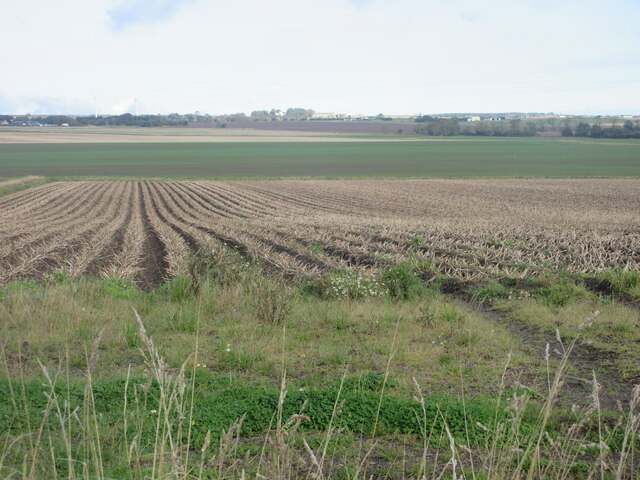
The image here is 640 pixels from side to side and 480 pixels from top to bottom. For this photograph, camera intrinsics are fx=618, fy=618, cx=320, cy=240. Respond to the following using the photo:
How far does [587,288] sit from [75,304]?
9398mm

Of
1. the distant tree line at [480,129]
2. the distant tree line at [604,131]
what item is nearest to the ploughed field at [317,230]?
the distant tree line at [604,131]

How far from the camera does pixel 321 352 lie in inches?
301

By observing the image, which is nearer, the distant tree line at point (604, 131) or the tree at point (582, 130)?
the distant tree line at point (604, 131)

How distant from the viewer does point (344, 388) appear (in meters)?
6.00

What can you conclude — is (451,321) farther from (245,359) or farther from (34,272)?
(34,272)

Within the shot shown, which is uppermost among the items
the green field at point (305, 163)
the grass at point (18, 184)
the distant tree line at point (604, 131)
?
the distant tree line at point (604, 131)

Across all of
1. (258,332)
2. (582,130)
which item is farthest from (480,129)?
(258,332)

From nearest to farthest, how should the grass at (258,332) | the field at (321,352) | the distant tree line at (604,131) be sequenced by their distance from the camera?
the field at (321,352) < the grass at (258,332) < the distant tree line at (604,131)

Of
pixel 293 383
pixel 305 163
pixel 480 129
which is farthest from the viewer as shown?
pixel 480 129

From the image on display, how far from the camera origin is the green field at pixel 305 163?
67375mm

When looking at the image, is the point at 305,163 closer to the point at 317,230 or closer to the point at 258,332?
the point at 317,230

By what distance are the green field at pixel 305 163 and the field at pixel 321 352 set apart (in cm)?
4488

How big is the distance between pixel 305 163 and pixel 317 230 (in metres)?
61.8

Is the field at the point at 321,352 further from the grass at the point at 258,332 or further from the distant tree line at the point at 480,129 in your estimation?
the distant tree line at the point at 480,129
